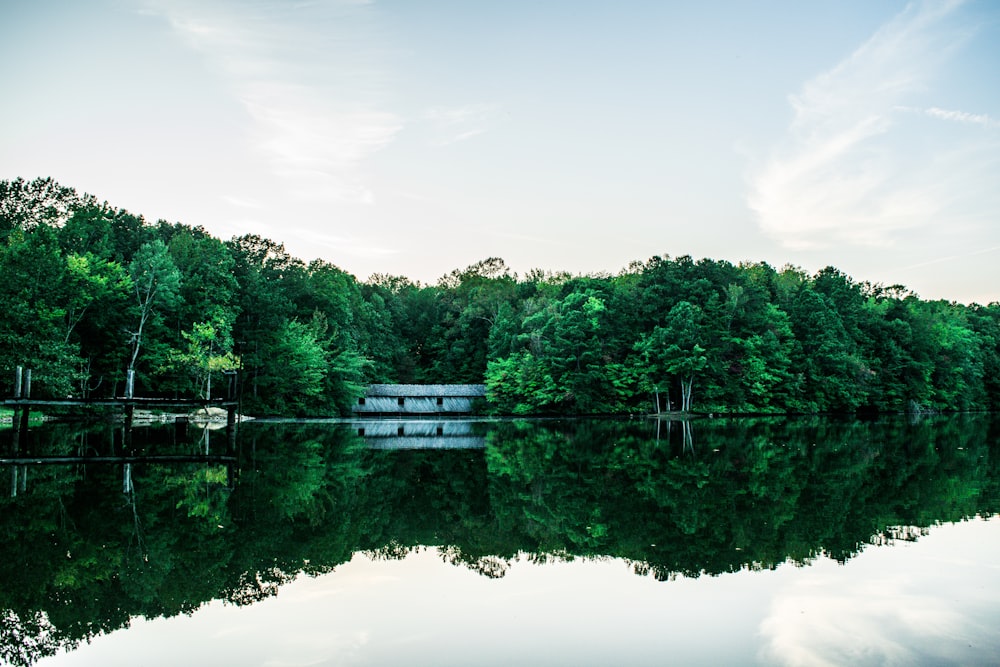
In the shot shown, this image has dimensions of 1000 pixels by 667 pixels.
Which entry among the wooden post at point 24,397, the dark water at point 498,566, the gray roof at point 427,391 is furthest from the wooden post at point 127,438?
the gray roof at point 427,391

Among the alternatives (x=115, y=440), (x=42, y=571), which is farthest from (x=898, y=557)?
(x=115, y=440)

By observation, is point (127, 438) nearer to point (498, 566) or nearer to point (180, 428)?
point (180, 428)

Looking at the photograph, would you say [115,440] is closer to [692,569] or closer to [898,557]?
[692,569]

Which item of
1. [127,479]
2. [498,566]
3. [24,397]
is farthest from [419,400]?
[498,566]

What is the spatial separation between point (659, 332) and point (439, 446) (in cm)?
3278

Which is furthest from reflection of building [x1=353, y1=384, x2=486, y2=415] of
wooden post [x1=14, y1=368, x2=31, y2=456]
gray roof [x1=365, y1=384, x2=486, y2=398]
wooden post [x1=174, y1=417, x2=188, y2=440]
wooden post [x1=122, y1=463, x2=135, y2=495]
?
wooden post [x1=122, y1=463, x2=135, y2=495]

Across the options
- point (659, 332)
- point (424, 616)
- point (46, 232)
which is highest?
point (46, 232)

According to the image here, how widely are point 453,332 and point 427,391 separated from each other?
14.3 metres

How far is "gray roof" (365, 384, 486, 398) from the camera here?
201 feet

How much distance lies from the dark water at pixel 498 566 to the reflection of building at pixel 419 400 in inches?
1658

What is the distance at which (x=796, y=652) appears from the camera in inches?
255

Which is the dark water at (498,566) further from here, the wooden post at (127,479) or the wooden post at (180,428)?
the wooden post at (180,428)

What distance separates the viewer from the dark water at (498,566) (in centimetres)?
675

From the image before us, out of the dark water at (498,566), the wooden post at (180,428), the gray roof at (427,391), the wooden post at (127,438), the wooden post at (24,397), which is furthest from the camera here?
the gray roof at (427,391)
